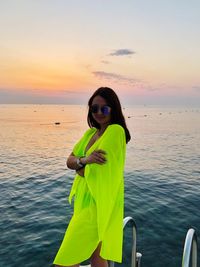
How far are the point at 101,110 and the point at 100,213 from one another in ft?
3.78

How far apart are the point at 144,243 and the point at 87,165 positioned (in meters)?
11.7

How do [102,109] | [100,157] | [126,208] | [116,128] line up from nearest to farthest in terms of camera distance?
[100,157]
[116,128]
[102,109]
[126,208]

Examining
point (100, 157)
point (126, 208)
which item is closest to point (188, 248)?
point (100, 157)

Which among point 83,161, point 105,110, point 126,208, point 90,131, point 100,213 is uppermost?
point 105,110

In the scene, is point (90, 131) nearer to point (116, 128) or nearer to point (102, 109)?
point (102, 109)

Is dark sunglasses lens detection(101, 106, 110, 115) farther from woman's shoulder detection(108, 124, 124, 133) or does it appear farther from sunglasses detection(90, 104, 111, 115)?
woman's shoulder detection(108, 124, 124, 133)

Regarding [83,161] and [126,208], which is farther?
[126,208]

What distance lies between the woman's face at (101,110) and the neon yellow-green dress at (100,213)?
0.95 feet

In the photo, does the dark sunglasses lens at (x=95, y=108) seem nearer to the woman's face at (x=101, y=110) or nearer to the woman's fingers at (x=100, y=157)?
the woman's face at (x=101, y=110)

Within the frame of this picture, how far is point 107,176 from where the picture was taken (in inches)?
112

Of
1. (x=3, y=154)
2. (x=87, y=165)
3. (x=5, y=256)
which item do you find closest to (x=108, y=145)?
(x=87, y=165)

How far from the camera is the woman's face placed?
10.3ft

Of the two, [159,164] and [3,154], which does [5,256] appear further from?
[3,154]

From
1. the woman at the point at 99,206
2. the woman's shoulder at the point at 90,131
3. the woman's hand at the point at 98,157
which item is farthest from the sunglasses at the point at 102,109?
the woman's hand at the point at 98,157
